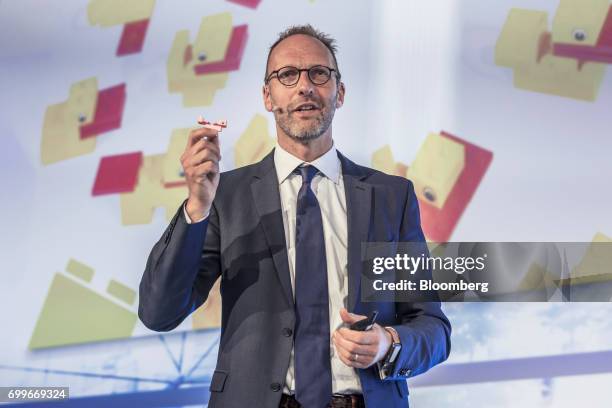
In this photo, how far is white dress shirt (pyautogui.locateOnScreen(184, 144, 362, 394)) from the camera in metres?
1.86

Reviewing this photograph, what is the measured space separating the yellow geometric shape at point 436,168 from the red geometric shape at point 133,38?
120cm

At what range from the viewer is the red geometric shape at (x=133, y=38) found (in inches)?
117

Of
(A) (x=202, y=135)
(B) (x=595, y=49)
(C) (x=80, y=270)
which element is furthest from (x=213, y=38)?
(B) (x=595, y=49)

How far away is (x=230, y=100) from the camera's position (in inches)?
114

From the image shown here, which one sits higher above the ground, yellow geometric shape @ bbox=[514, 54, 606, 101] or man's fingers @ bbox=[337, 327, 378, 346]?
yellow geometric shape @ bbox=[514, 54, 606, 101]

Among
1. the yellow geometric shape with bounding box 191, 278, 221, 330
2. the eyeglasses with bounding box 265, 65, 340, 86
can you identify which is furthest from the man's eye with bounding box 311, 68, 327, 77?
A: the yellow geometric shape with bounding box 191, 278, 221, 330

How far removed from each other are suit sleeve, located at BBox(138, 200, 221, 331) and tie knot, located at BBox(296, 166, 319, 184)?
38 cm

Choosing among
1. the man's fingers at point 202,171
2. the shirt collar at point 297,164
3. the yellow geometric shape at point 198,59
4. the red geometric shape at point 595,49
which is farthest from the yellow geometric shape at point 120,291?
the red geometric shape at point 595,49

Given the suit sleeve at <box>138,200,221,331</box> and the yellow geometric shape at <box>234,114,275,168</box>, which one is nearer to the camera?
the suit sleeve at <box>138,200,221,331</box>

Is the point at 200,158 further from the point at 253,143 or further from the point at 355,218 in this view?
the point at 253,143

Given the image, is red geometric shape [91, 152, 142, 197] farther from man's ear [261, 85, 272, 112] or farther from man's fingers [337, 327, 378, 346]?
man's fingers [337, 327, 378, 346]

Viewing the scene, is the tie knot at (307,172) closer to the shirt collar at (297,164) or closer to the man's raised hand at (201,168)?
the shirt collar at (297,164)

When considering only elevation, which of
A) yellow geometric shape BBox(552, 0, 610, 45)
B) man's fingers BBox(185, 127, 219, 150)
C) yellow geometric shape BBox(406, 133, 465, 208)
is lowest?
man's fingers BBox(185, 127, 219, 150)

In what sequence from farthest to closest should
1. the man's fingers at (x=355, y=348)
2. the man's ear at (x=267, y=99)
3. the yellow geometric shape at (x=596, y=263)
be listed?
the yellow geometric shape at (x=596, y=263)
the man's ear at (x=267, y=99)
the man's fingers at (x=355, y=348)
